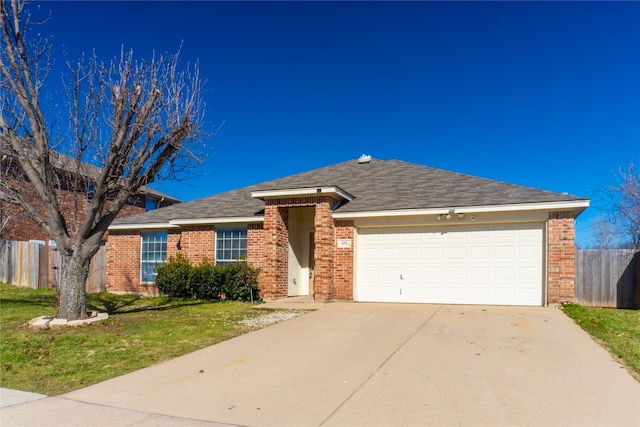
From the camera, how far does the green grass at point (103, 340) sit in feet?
19.8

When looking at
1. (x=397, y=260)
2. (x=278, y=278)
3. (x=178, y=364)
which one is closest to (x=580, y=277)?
(x=397, y=260)

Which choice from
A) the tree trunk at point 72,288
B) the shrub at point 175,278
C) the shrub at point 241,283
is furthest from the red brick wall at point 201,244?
the tree trunk at point 72,288

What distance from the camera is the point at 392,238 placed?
13062 mm

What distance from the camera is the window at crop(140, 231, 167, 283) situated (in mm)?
16562

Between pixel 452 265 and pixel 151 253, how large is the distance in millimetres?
10743

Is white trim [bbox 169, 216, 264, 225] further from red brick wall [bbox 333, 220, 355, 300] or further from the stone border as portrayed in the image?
the stone border

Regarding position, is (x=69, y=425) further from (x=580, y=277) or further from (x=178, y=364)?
(x=580, y=277)

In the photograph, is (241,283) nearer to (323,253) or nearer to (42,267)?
(323,253)

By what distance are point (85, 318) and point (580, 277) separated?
12.9 m

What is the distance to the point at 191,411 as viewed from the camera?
472 cm

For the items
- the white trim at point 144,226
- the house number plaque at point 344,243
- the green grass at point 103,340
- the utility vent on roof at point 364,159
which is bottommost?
the green grass at point 103,340

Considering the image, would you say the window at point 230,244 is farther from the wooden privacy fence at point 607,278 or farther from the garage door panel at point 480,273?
the wooden privacy fence at point 607,278

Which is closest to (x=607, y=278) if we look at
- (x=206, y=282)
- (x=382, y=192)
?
(x=382, y=192)

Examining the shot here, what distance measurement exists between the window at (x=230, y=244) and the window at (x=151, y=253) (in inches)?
98.8
